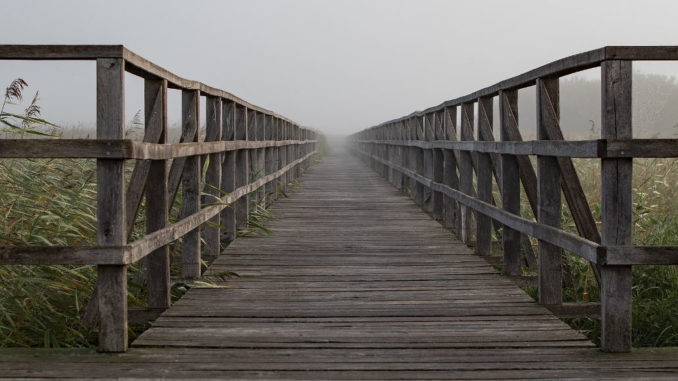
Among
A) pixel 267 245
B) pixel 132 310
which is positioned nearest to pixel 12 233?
pixel 132 310

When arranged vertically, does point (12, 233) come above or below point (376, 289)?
above

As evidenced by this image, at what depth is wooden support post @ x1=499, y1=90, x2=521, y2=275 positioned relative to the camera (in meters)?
5.17

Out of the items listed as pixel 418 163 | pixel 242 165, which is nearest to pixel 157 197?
pixel 242 165

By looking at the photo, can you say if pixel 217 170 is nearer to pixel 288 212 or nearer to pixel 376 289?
pixel 376 289

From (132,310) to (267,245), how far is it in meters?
2.54

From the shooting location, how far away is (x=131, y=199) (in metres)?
3.87

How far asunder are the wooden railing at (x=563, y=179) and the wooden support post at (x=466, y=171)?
0.01 meters

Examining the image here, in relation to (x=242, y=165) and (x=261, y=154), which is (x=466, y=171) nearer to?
(x=242, y=165)

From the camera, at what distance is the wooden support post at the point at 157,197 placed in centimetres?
410

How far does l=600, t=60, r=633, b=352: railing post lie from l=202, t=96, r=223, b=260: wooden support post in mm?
3494

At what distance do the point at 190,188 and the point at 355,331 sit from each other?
2.00 metres

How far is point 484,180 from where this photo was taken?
241 inches

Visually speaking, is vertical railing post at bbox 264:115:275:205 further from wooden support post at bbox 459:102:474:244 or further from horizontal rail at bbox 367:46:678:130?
horizontal rail at bbox 367:46:678:130

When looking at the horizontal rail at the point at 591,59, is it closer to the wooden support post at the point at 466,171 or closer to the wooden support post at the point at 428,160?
the wooden support post at the point at 466,171
